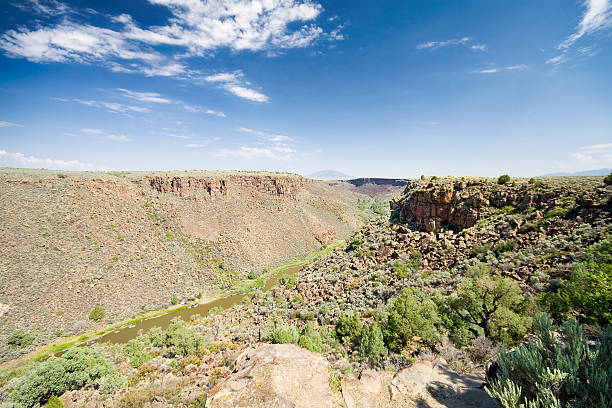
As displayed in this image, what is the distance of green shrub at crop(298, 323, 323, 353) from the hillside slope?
3761cm

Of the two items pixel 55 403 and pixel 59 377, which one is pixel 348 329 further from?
pixel 59 377

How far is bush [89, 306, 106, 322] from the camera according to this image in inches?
1373

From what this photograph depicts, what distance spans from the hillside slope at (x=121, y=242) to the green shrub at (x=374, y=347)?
42.1 meters

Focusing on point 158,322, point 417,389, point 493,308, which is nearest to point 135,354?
point 158,322

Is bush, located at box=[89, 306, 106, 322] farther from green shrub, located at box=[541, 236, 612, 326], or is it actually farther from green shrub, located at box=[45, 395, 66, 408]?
green shrub, located at box=[541, 236, 612, 326]

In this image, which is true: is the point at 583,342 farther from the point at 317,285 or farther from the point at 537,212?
the point at 317,285

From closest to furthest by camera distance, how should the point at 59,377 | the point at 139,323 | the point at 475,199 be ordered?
the point at 59,377
the point at 475,199
the point at 139,323

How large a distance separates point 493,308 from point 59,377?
2894 centimetres

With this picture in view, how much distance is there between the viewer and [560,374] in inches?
225

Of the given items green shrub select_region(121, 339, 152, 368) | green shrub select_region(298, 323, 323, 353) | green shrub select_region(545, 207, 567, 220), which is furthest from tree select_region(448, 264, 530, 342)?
green shrub select_region(121, 339, 152, 368)

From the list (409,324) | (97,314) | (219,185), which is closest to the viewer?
(409,324)

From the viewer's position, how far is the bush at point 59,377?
15383 millimetres

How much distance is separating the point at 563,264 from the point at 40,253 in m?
63.5

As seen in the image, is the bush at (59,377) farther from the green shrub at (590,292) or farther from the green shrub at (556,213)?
the green shrub at (556,213)
